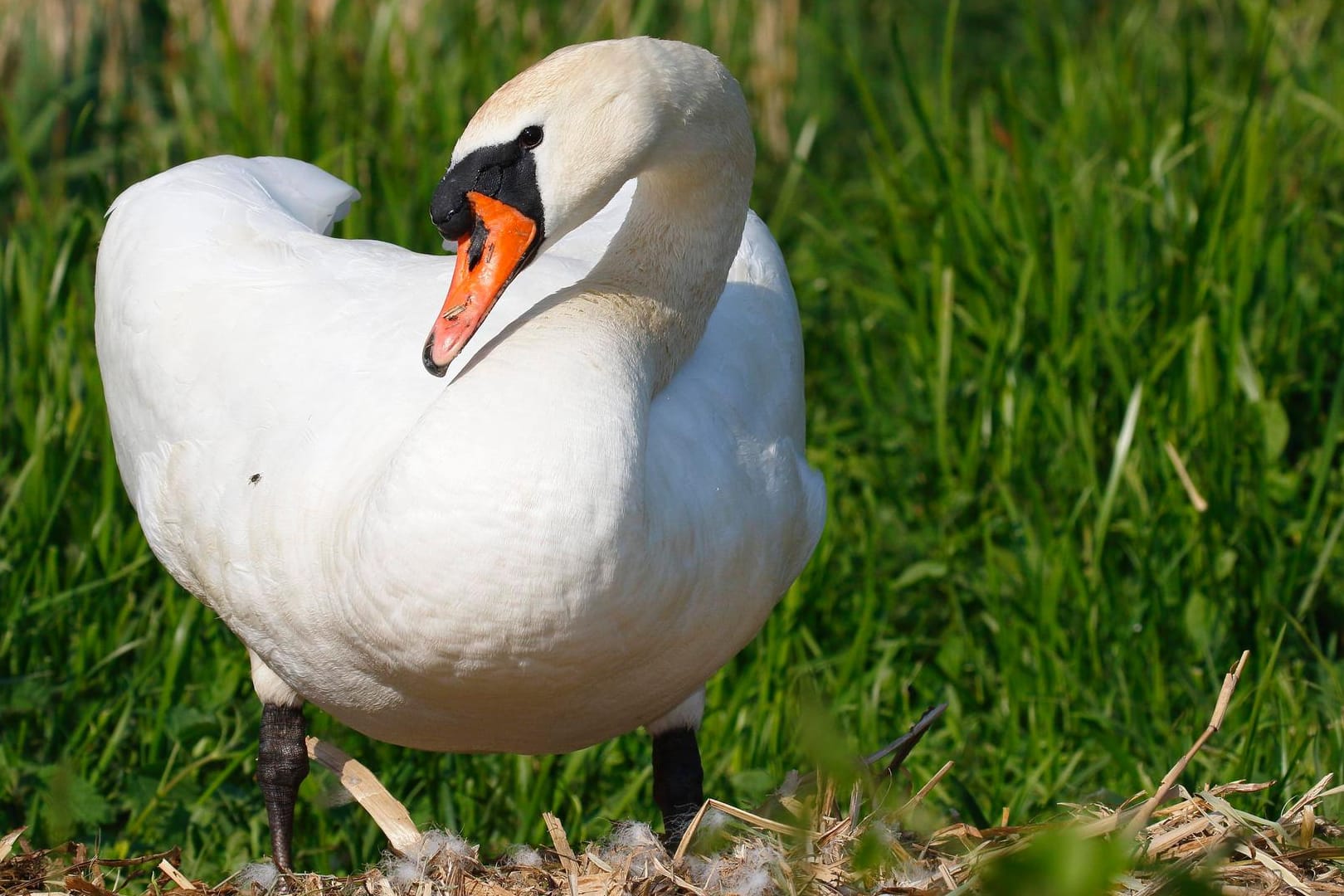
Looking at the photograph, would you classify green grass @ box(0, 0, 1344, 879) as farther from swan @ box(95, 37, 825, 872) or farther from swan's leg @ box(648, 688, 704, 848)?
swan @ box(95, 37, 825, 872)

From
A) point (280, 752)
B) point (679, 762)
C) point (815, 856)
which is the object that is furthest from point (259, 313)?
point (815, 856)

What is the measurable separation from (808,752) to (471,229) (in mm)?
1221

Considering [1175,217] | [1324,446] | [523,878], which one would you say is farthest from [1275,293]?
[523,878]

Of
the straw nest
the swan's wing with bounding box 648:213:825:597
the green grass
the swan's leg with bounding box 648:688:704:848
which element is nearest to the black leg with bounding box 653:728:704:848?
the swan's leg with bounding box 648:688:704:848

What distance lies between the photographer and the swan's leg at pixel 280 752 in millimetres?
3186

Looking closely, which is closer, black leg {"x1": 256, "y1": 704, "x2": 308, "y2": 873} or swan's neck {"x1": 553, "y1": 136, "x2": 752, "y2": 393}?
swan's neck {"x1": 553, "y1": 136, "x2": 752, "y2": 393}

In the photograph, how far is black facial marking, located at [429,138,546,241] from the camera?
7.97 feet

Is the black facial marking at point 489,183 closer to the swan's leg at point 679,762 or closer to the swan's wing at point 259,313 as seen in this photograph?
the swan's wing at point 259,313

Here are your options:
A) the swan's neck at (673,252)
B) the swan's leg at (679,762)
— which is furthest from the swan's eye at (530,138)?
the swan's leg at (679,762)

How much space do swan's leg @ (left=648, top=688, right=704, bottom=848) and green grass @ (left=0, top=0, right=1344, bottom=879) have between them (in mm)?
174

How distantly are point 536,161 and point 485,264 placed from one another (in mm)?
162

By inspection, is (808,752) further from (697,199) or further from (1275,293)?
(1275,293)

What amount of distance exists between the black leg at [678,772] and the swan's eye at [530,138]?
122 centimetres

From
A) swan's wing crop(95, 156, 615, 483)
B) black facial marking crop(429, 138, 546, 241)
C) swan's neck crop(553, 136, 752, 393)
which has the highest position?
black facial marking crop(429, 138, 546, 241)
